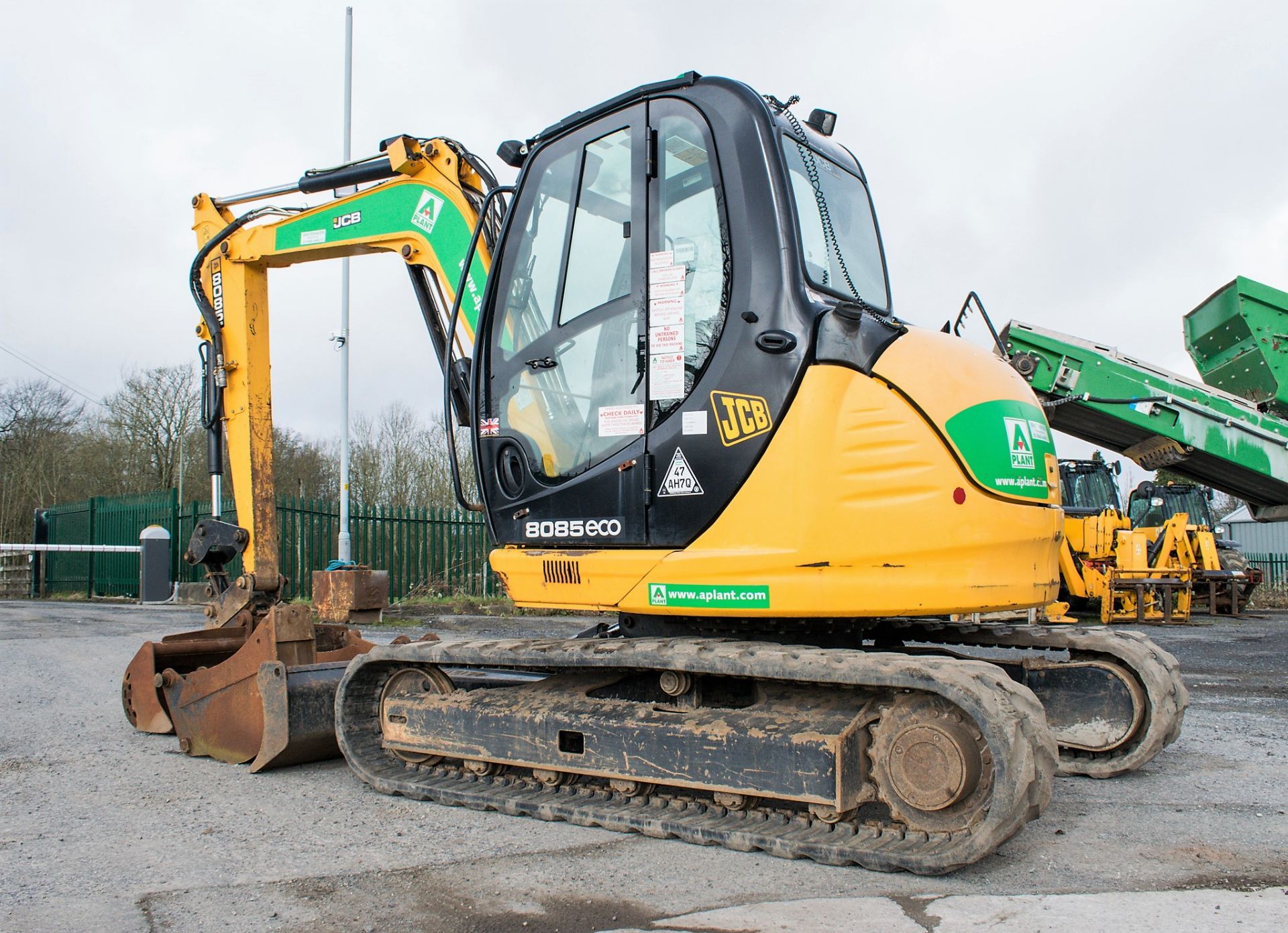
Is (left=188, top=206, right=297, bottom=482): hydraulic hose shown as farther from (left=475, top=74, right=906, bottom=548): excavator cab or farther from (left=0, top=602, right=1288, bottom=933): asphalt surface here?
(left=475, top=74, right=906, bottom=548): excavator cab

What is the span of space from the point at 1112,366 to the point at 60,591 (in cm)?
2158

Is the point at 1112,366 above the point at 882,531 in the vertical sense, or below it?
above

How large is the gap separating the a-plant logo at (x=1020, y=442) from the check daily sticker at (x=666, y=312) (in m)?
1.36

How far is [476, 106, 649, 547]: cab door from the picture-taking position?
4062 mm

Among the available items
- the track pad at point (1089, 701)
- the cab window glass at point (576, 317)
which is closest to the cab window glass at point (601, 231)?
the cab window glass at point (576, 317)

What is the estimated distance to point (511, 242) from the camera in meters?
4.57

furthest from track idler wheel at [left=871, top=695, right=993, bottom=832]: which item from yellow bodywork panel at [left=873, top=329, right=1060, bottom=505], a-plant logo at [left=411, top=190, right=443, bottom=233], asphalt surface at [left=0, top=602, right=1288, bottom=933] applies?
a-plant logo at [left=411, top=190, right=443, bottom=233]

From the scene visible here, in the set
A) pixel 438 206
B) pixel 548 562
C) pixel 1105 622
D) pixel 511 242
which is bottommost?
pixel 1105 622

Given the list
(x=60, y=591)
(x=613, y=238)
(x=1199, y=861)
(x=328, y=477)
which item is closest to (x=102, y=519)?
(x=60, y=591)

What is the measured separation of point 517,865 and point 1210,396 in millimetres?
14133

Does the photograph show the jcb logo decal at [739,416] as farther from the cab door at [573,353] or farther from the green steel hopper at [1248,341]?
the green steel hopper at [1248,341]

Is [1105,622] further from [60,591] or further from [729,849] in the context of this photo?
[60,591]

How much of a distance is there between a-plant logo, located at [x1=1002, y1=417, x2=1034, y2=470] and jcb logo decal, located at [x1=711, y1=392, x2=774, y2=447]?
0.97 m

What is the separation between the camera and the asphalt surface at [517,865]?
296cm
